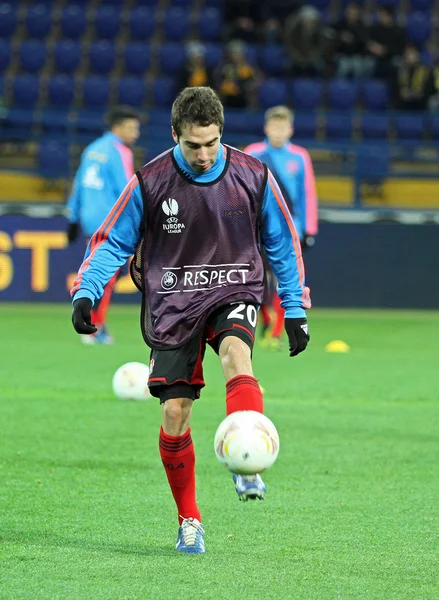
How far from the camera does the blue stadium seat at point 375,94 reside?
20.4 metres

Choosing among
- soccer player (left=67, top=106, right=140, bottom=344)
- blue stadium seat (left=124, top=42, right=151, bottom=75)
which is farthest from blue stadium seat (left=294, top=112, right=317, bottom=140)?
soccer player (left=67, top=106, right=140, bottom=344)

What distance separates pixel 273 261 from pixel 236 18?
1773 centimetres

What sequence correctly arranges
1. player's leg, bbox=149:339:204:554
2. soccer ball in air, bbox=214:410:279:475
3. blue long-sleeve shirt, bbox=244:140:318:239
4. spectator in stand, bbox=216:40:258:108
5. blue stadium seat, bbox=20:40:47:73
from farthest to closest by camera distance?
1. blue stadium seat, bbox=20:40:47:73
2. spectator in stand, bbox=216:40:258:108
3. blue long-sleeve shirt, bbox=244:140:318:239
4. player's leg, bbox=149:339:204:554
5. soccer ball in air, bbox=214:410:279:475

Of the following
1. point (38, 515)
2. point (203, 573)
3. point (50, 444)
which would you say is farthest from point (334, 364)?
point (203, 573)

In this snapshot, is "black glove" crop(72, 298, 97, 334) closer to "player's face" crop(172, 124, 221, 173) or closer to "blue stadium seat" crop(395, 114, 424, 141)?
"player's face" crop(172, 124, 221, 173)

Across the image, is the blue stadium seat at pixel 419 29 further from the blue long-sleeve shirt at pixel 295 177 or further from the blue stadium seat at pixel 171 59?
the blue long-sleeve shirt at pixel 295 177

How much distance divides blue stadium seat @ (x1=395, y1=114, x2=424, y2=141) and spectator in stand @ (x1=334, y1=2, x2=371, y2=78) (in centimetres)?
138

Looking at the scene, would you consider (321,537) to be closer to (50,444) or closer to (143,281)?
(143,281)

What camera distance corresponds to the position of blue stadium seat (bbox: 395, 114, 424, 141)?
19.7 metres

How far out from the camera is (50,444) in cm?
738

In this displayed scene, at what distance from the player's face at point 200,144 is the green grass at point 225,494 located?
1.65 meters

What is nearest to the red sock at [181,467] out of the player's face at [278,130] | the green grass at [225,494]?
the green grass at [225,494]

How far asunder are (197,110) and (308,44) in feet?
54.0

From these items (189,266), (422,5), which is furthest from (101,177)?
(422,5)
